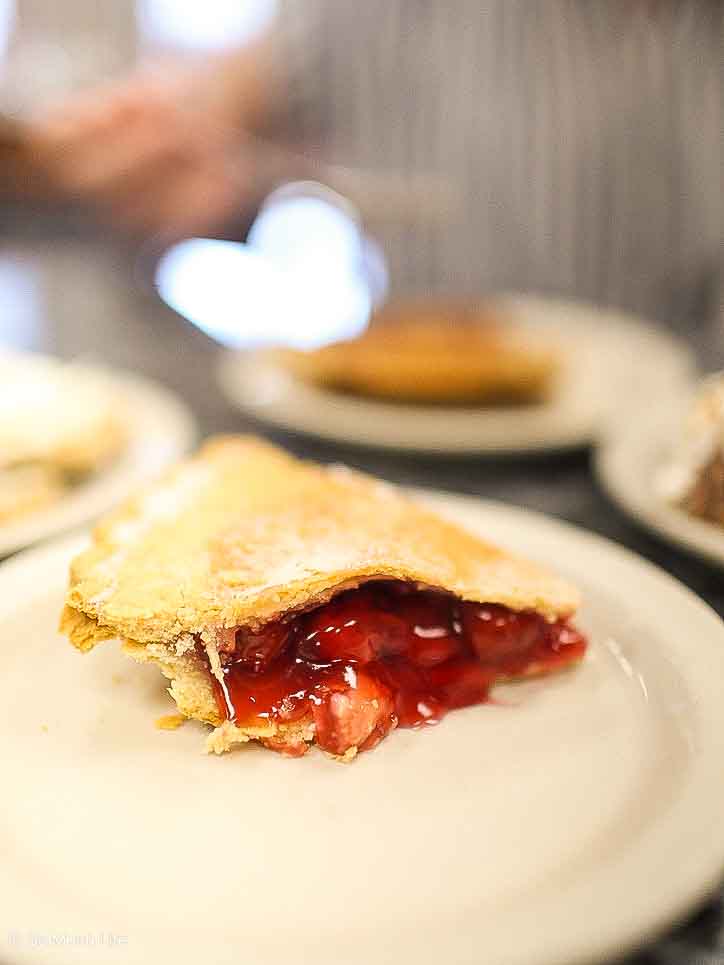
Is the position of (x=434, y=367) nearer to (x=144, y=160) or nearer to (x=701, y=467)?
(x=701, y=467)

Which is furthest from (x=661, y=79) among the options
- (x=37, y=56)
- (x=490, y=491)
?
(x=490, y=491)

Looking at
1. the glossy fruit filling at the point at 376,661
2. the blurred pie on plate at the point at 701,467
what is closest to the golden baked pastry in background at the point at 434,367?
the blurred pie on plate at the point at 701,467

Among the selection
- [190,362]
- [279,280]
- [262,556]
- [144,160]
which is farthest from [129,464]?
[144,160]

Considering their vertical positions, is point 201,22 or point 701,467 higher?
point 201,22

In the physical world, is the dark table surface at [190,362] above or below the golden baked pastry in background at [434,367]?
below

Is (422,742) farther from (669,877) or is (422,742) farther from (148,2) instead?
(148,2)

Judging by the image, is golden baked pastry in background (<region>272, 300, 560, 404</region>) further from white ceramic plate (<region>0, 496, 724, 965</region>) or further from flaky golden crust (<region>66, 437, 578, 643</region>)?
white ceramic plate (<region>0, 496, 724, 965</region>)

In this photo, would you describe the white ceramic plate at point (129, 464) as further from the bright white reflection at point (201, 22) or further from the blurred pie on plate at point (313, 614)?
the bright white reflection at point (201, 22)
